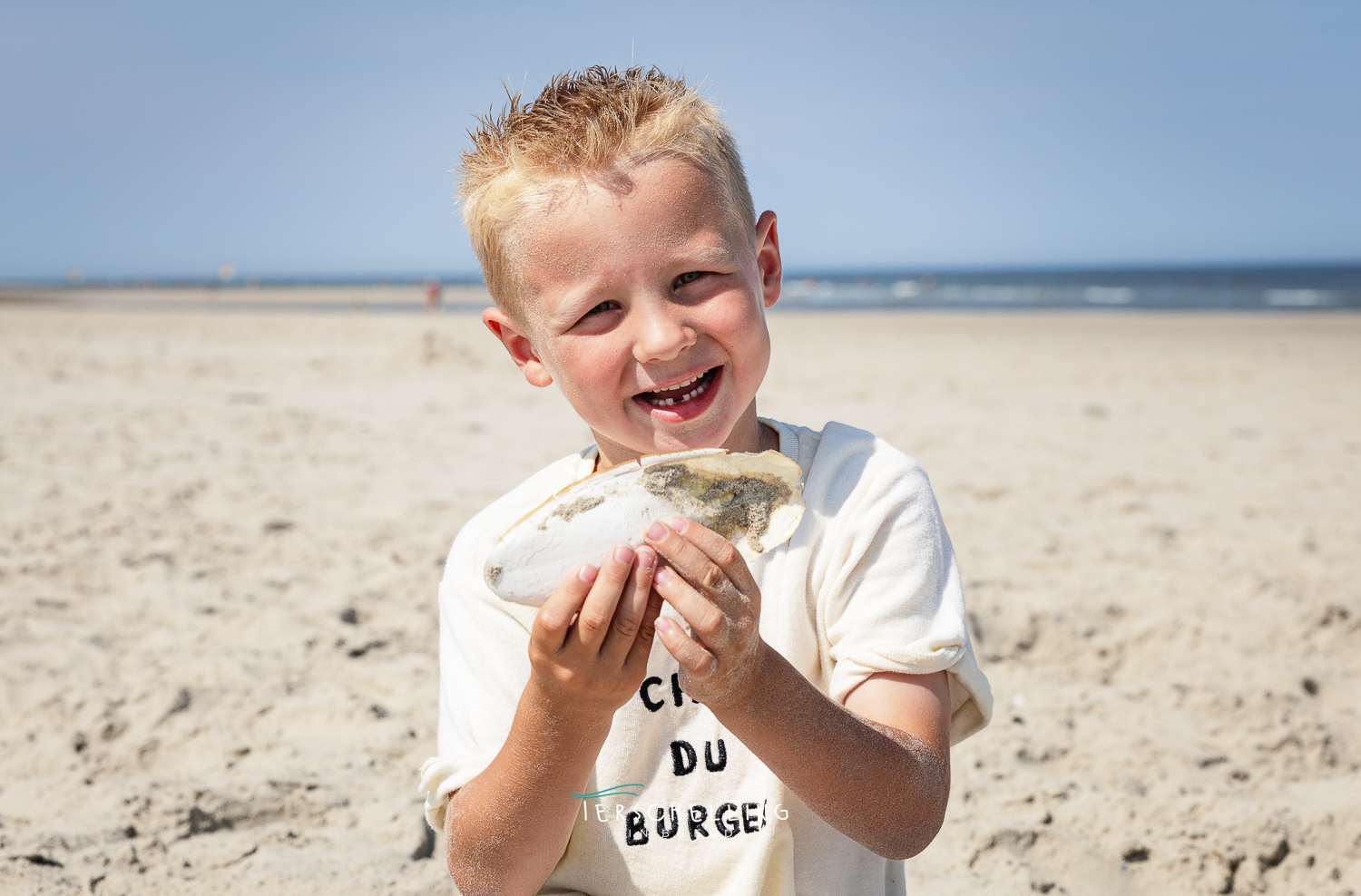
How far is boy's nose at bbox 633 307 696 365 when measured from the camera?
1476mm

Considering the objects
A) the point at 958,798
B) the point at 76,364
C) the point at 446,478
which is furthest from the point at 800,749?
the point at 76,364

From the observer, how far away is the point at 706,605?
1.22m

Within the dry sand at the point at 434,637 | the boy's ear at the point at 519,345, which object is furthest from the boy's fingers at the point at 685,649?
the dry sand at the point at 434,637

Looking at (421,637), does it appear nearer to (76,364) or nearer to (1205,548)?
(1205,548)

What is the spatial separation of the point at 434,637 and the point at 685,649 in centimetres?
256

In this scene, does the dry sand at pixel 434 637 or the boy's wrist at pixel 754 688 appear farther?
the dry sand at pixel 434 637

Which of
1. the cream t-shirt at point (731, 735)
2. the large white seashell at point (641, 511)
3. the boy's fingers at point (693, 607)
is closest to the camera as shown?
the boy's fingers at point (693, 607)

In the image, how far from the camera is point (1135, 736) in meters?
2.94

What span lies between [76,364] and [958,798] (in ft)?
37.4

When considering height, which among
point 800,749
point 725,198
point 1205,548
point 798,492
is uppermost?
point 725,198

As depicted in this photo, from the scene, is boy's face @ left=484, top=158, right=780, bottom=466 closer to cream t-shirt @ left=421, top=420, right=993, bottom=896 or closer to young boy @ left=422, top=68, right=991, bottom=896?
Result: young boy @ left=422, top=68, right=991, bottom=896

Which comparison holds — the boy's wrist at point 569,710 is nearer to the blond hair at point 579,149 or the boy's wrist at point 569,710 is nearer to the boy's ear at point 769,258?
the blond hair at point 579,149

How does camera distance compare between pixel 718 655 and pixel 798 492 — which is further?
pixel 798 492

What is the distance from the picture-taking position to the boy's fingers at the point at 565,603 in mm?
1250
